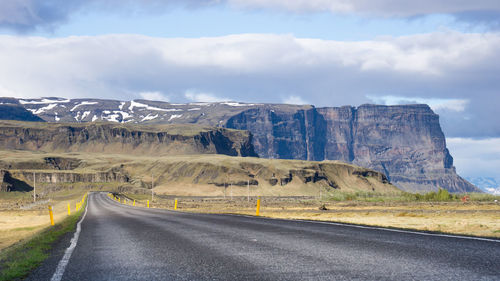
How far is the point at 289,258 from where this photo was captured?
1043cm

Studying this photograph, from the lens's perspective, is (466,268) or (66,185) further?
(66,185)

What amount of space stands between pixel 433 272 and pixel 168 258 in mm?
5441

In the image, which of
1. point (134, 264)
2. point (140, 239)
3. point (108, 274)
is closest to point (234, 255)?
point (134, 264)

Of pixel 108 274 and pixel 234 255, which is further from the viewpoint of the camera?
pixel 234 255

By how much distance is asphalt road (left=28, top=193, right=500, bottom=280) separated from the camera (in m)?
8.59

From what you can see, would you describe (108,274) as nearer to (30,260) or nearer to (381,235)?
(30,260)

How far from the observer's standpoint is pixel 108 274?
30.2 feet

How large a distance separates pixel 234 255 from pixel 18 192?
561ft

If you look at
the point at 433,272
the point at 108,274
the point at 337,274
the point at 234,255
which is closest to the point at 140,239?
the point at 234,255

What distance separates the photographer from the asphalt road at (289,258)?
8.59 meters

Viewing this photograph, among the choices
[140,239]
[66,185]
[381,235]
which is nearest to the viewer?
[381,235]

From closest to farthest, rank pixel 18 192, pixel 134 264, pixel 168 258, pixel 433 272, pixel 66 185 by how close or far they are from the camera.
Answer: pixel 433 272 → pixel 134 264 → pixel 168 258 → pixel 18 192 → pixel 66 185

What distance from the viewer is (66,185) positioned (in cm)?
17725

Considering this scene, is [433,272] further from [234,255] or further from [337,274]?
[234,255]
